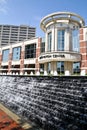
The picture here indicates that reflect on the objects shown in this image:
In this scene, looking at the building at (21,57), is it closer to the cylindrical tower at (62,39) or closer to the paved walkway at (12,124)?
the cylindrical tower at (62,39)

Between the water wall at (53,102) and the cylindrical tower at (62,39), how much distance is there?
669 inches

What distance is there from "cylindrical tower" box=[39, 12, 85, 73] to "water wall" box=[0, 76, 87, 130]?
17.0 meters

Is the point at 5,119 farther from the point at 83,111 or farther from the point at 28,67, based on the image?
the point at 28,67

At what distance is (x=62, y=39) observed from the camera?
37.2m

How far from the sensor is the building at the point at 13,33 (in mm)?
130125

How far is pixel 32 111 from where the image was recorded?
15.2m

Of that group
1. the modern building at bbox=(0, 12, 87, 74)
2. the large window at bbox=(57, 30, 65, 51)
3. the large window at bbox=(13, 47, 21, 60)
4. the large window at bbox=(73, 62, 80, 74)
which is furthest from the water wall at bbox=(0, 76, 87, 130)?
the large window at bbox=(13, 47, 21, 60)

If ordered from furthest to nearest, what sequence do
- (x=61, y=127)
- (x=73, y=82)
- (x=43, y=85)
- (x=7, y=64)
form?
(x=7, y=64)
(x=43, y=85)
(x=73, y=82)
(x=61, y=127)

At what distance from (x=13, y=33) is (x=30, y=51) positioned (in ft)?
290

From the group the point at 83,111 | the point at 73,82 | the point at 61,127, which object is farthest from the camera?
the point at 73,82

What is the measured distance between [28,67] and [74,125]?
37.0m

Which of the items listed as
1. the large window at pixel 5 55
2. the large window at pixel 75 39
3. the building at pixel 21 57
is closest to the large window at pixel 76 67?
the large window at pixel 75 39

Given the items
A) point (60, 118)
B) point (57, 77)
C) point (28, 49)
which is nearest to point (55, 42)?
point (28, 49)

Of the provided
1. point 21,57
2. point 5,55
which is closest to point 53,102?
point 21,57
